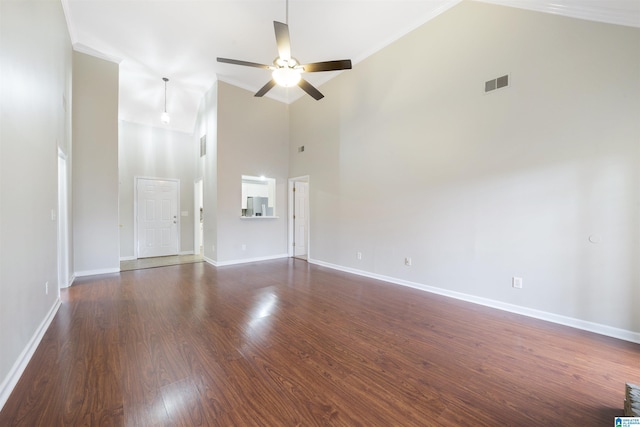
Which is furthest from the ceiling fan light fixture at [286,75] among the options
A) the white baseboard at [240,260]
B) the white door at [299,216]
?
the white baseboard at [240,260]

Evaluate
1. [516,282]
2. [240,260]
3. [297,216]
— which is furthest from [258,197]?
[516,282]

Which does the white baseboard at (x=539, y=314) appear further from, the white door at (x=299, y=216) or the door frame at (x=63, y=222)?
the door frame at (x=63, y=222)

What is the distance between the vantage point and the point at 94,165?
14.2 feet

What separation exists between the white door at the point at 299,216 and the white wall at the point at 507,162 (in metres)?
2.14

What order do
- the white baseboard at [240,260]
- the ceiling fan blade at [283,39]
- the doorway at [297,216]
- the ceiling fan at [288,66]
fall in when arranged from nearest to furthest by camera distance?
the ceiling fan blade at [283,39] < the ceiling fan at [288,66] < the white baseboard at [240,260] < the doorway at [297,216]

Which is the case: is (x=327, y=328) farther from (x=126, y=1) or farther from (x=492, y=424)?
(x=126, y=1)

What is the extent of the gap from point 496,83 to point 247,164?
4.68 meters

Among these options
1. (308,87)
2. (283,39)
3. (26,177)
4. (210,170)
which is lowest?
(26,177)

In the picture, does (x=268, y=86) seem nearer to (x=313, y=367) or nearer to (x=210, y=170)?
(x=210, y=170)

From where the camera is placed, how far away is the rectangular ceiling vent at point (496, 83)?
9.60 feet

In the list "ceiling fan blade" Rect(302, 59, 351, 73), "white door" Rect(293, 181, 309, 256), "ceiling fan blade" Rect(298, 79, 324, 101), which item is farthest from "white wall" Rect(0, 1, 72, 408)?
"white door" Rect(293, 181, 309, 256)

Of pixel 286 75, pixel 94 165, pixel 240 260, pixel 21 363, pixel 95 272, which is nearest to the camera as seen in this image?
pixel 21 363

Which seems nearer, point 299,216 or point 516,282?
point 516,282

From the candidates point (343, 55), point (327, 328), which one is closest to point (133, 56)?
point (343, 55)
